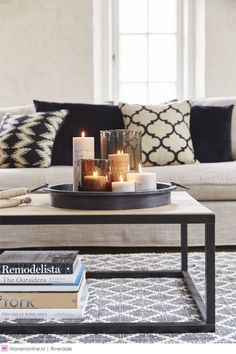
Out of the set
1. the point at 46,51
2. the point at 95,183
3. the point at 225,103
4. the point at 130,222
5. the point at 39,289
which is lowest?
the point at 39,289

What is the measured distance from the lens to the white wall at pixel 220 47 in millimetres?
4602

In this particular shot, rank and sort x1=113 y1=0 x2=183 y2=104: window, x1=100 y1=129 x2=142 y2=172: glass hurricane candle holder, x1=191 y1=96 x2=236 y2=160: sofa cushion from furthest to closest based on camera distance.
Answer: x1=113 y1=0 x2=183 y2=104: window → x1=191 y1=96 x2=236 y2=160: sofa cushion → x1=100 y1=129 x2=142 y2=172: glass hurricane candle holder

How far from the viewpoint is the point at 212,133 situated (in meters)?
3.42

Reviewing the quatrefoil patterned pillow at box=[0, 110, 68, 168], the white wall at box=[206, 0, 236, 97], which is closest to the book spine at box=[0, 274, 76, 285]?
the quatrefoil patterned pillow at box=[0, 110, 68, 168]

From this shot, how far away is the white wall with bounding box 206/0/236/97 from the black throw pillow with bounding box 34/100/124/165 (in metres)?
1.41

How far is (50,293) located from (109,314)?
258mm

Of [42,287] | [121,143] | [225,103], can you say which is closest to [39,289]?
[42,287]

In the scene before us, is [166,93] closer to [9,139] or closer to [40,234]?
[9,139]

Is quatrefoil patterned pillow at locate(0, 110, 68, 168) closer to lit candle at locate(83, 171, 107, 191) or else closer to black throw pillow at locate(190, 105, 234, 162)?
black throw pillow at locate(190, 105, 234, 162)

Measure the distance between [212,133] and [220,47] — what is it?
147 cm

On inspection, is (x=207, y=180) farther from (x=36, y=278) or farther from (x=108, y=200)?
(x=36, y=278)

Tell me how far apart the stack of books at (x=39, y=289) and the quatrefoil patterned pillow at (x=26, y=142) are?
4.80 feet

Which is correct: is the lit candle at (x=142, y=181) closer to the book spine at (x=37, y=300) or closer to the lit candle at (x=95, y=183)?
the lit candle at (x=95, y=183)

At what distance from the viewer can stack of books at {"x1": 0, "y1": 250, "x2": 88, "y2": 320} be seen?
5.61 feet
